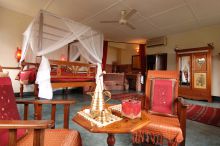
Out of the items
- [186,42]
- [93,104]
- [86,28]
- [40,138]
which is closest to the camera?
[40,138]

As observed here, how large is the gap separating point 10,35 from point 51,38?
170cm

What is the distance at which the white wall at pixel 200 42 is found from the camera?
4922mm

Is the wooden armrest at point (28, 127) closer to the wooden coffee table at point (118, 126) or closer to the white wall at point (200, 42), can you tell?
the wooden coffee table at point (118, 126)

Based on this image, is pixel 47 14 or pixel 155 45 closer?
pixel 47 14

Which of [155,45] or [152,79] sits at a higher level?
[155,45]

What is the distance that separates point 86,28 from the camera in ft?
11.6

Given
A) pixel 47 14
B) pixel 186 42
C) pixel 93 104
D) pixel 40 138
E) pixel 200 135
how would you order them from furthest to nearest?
1. pixel 186 42
2. pixel 47 14
3. pixel 200 135
4. pixel 93 104
5. pixel 40 138

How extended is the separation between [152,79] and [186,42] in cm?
445

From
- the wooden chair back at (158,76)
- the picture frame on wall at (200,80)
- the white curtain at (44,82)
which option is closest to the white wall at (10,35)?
the white curtain at (44,82)

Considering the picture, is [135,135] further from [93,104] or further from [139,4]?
[139,4]

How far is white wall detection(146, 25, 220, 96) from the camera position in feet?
16.1

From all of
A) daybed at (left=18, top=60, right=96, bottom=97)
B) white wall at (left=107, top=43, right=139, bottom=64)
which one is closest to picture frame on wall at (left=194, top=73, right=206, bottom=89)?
daybed at (left=18, top=60, right=96, bottom=97)

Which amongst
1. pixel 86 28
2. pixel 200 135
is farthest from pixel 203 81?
pixel 86 28

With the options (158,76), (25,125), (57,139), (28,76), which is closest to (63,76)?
(28,76)
